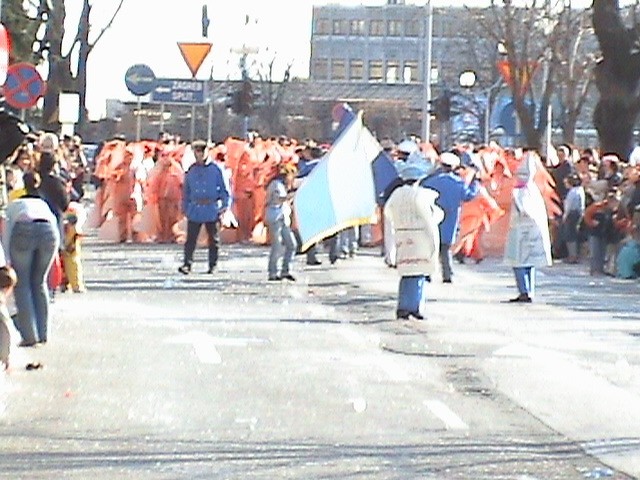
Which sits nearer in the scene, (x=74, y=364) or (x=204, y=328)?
(x=74, y=364)

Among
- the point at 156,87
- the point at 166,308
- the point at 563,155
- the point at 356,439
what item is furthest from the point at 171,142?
the point at 356,439

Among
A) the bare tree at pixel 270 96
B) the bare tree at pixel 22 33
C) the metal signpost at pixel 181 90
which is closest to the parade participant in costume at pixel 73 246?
the metal signpost at pixel 181 90

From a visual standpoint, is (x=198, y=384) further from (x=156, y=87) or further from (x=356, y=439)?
(x=156, y=87)

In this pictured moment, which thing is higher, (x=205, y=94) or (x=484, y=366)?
(x=205, y=94)

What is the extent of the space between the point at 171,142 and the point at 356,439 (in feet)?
81.1

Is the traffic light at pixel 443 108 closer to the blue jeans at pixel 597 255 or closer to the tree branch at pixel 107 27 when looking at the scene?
the tree branch at pixel 107 27

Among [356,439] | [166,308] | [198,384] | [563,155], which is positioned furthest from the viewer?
[563,155]

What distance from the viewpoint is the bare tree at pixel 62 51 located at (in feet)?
145

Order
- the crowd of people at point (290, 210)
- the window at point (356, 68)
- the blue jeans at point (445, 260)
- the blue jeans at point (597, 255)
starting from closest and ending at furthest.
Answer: the crowd of people at point (290, 210) → the blue jeans at point (445, 260) → the blue jeans at point (597, 255) → the window at point (356, 68)

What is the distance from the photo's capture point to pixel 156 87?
34.3m

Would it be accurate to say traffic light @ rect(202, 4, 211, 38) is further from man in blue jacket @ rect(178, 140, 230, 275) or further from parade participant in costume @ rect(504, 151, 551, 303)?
parade participant in costume @ rect(504, 151, 551, 303)

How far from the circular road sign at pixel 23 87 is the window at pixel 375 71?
11074cm

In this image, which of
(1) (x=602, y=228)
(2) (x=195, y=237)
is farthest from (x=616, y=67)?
(2) (x=195, y=237)

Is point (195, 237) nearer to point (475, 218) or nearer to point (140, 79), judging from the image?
point (475, 218)
